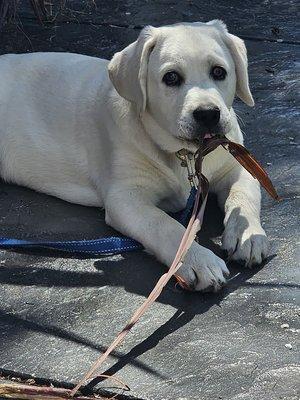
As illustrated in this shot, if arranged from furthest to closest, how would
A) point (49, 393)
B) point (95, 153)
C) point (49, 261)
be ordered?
point (95, 153) < point (49, 261) < point (49, 393)

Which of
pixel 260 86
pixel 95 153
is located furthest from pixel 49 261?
pixel 260 86

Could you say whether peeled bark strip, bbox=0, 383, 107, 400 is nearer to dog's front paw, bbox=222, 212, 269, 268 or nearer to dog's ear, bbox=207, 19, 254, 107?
dog's front paw, bbox=222, 212, 269, 268

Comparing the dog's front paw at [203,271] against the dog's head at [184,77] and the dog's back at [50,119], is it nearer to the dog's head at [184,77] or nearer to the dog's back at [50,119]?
the dog's head at [184,77]

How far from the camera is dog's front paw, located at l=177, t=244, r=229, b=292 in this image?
→ 3.89 metres

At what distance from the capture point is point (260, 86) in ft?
19.7

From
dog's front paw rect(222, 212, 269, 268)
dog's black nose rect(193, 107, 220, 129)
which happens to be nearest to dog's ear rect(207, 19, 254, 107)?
dog's black nose rect(193, 107, 220, 129)

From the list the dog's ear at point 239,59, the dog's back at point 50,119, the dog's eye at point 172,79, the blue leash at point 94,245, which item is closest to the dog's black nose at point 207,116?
the dog's eye at point 172,79

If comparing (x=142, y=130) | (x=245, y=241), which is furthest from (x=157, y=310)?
(x=142, y=130)

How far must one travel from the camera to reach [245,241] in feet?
13.7

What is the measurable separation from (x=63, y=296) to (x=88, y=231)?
614mm

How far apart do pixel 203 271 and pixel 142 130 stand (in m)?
0.94

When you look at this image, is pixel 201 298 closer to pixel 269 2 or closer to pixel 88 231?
pixel 88 231

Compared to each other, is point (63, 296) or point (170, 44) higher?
point (170, 44)

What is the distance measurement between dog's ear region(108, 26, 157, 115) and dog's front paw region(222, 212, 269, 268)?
2.31 ft
